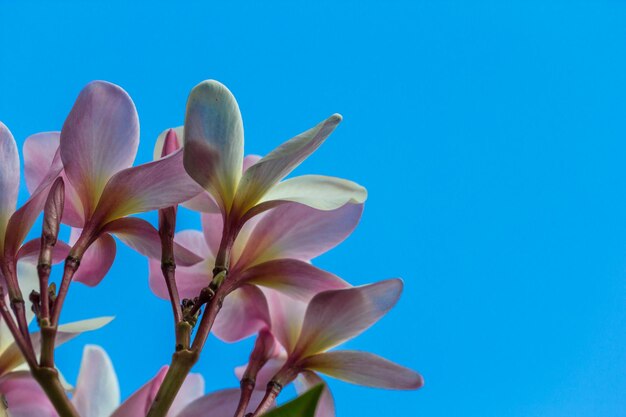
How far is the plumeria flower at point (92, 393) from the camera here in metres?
0.31

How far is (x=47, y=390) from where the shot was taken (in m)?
0.21

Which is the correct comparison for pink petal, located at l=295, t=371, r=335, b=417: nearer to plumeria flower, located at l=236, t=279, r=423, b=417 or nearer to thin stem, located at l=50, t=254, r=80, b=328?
plumeria flower, located at l=236, t=279, r=423, b=417

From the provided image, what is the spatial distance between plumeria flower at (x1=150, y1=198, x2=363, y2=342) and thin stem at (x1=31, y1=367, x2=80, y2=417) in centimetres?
7

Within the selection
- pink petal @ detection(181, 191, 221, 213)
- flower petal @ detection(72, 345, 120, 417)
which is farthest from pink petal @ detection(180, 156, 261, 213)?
flower petal @ detection(72, 345, 120, 417)

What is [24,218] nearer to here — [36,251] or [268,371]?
[36,251]

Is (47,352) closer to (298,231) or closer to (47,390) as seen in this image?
(47,390)

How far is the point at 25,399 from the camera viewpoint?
1.01ft

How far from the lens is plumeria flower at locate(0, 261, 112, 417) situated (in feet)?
0.97

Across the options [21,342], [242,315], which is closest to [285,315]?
[242,315]

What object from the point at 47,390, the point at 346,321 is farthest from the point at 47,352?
the point at 346,321

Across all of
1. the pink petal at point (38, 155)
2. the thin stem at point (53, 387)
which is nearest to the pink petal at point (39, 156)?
the pink petal at point (38, 155)

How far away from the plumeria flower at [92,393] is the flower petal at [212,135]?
11cm

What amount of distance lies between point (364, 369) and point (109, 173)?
4.9 inches

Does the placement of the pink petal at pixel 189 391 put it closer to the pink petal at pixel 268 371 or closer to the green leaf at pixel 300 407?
the pink petal at pixel 268 371
